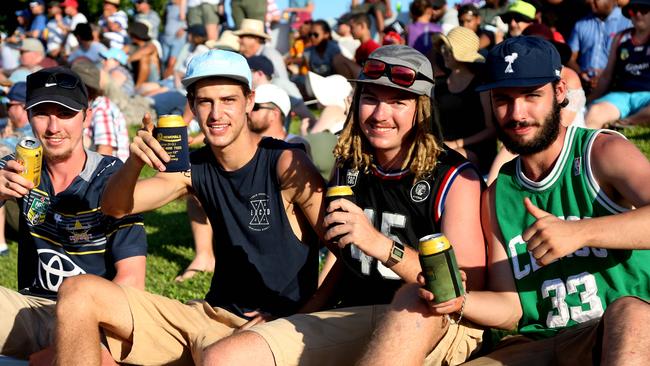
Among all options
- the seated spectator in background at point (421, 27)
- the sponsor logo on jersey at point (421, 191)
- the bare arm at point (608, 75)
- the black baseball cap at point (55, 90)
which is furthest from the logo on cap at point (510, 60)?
the seated spectator in background at point (421, 27)

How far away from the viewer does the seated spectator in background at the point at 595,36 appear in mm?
10398

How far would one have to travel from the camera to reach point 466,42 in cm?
772

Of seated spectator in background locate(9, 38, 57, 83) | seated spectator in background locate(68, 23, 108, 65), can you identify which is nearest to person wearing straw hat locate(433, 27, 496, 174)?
seated spectator in background locate(9, 38, 57, 83)

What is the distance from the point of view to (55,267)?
16.4ft

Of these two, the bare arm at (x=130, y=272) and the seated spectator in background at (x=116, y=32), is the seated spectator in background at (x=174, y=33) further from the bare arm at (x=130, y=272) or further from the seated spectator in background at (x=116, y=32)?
the bare arm at (x=130, y=272)

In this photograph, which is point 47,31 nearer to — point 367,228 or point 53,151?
point 53,151

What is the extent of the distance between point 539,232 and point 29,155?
256 centimetres

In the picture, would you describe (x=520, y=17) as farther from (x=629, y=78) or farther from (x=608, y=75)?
(x=629, y=78)

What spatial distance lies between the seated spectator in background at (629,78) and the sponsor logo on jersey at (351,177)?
15.3ft

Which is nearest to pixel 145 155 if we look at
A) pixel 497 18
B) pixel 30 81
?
pixel 30 81

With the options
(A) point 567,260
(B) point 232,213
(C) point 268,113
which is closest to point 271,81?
(C) point 268,113

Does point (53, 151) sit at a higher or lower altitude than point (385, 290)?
higher

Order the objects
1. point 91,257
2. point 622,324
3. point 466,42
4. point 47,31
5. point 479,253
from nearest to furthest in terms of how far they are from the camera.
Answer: point 622,324 → point 479,253 → point 91,257 → point 466,42 → point 47,31

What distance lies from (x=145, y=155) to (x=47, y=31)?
15.5 m
